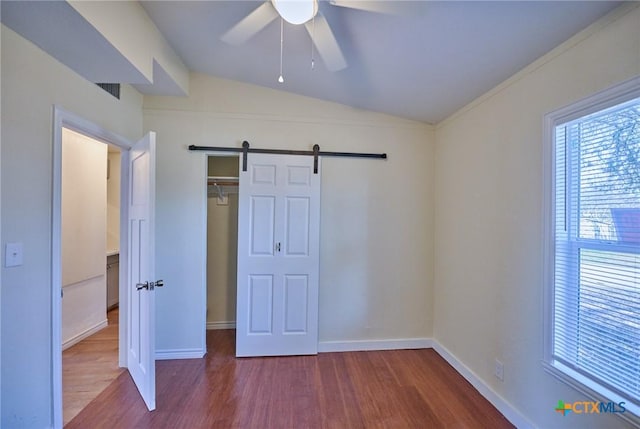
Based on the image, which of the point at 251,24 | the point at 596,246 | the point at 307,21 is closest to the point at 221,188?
the point at 251,24

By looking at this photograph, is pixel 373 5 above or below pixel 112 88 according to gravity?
above

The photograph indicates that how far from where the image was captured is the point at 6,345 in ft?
4.83

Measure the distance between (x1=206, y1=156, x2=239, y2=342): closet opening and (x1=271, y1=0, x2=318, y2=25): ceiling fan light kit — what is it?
226cm

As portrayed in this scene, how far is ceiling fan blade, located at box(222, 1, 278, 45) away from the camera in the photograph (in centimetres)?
170

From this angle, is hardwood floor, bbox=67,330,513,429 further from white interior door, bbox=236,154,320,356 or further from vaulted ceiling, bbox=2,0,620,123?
vaulted ceiling, bbox=2,0,620,123

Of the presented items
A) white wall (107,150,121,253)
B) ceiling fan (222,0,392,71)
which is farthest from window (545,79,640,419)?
white wall (107,150,121,253)

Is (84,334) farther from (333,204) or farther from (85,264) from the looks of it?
(333,204)

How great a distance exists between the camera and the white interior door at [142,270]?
201 cm

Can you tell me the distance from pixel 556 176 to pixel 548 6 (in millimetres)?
879

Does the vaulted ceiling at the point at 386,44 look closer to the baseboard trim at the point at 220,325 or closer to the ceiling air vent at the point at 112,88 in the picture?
the ceiling air vent at the point at 112,88

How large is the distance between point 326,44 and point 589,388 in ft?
8.21

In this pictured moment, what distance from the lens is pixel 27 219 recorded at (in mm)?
1581

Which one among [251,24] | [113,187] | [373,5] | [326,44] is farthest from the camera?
[113,187]

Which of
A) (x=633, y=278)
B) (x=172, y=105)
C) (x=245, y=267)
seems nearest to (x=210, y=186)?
(x=172, y=105)
